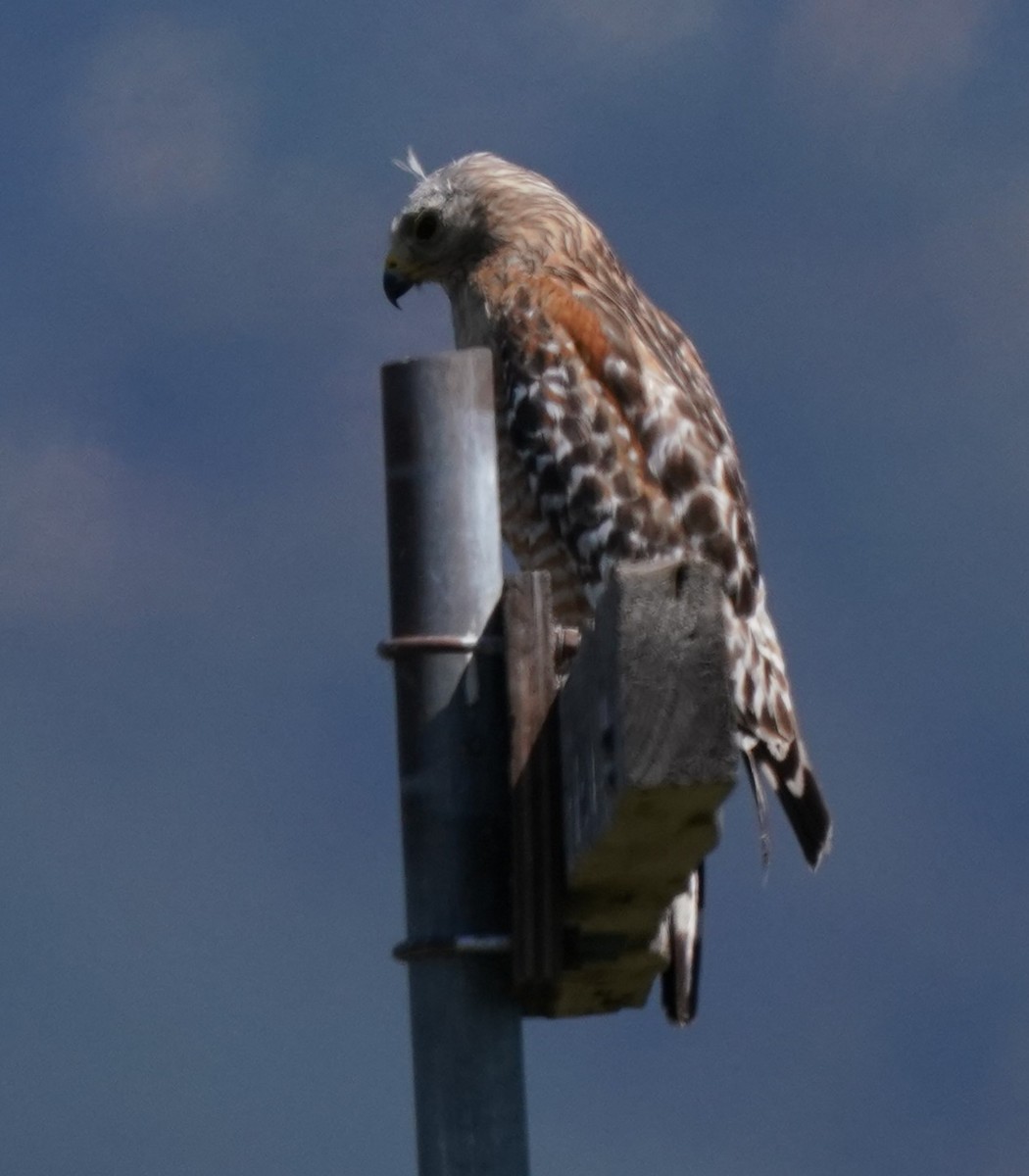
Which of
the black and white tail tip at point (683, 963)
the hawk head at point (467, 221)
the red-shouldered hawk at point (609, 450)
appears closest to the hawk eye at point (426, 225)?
the hawk head at point (467, 221)

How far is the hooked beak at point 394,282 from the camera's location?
8.02 m

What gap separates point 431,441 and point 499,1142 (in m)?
0.97

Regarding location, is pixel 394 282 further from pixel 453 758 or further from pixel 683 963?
pixel 453 758

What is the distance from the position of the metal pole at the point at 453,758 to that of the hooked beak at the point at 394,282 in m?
4.86

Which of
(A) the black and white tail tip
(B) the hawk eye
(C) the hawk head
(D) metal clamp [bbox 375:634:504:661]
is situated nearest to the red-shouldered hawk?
(C) the hawk head

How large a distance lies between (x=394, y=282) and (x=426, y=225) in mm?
258

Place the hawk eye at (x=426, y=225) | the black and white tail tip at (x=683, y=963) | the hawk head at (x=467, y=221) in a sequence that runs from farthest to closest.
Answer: the hawk eye at (x=426, y=225)
the hawk head at (x=467, y=221)
the black and white tail tip at (x=683, y=963)

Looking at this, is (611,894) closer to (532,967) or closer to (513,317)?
(532,967)

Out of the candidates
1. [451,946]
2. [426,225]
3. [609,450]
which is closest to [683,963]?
[609,450]

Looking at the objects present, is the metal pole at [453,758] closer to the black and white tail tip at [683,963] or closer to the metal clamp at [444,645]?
the metal clamp at [444,645]

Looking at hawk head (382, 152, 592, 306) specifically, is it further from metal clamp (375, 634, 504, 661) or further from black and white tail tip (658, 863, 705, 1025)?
metal clamp (375, 634, 504, 661)

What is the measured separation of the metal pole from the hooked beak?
16.0ft

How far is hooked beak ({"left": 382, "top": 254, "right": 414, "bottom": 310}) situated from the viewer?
8023 mm

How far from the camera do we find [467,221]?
7762 mm
